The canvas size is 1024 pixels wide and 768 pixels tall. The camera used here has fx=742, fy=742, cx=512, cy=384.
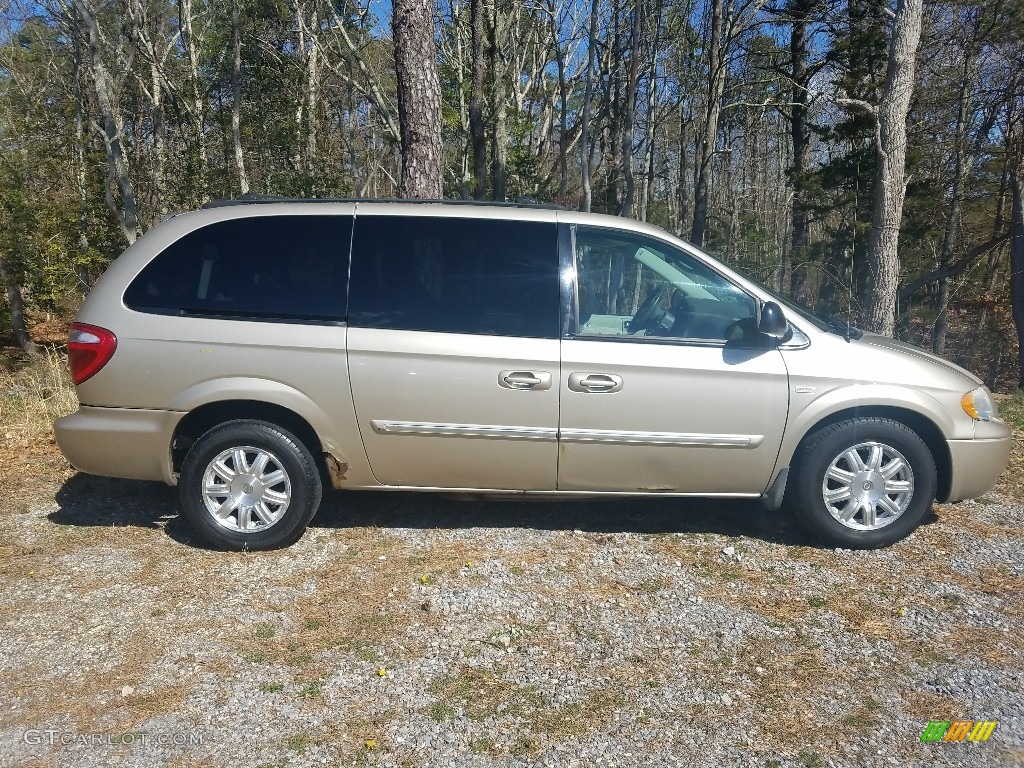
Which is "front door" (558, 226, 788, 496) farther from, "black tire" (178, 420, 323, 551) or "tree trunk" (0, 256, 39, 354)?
"tree trunk" (0, 256, 39, 354)

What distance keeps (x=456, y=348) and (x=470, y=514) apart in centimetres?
134

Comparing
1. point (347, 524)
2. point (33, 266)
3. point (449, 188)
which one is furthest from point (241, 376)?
point (449, 188)

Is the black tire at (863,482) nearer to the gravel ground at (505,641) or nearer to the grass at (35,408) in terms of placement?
the gravel ground at (505,641)

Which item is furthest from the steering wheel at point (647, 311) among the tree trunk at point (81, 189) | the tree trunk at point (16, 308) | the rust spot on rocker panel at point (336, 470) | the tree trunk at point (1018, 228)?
the tree trunk at point (81, 189)

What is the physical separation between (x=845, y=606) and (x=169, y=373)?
3867mm

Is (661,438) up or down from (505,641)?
up

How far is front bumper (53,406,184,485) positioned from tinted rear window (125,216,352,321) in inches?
24.9

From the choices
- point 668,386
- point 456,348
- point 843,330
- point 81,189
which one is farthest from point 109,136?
point 843,330

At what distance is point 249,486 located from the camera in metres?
4.32

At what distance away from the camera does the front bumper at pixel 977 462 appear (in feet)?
14.4

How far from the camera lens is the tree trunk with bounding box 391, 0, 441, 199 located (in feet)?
24.3

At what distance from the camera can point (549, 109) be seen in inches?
969

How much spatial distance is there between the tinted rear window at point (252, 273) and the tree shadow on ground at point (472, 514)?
1401 millimetres

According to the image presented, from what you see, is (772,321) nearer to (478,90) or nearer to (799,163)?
(478,90)
